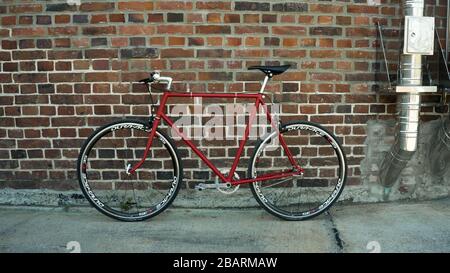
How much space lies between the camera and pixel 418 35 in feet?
11.5

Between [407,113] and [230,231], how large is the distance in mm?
1801

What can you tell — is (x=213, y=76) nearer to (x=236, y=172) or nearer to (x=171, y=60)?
(x=171, y=60)

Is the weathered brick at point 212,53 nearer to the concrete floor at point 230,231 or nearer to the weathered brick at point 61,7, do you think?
the weathered brick at point 61,7

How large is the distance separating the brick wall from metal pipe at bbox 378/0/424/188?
8.3 inches

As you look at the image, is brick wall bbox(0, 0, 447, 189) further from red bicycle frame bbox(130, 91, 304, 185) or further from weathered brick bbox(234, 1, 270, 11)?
red bicycle frame bbox(130, 91, 304, 185)

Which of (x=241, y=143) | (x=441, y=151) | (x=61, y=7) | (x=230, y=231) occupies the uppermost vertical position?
(x=61, y=7)

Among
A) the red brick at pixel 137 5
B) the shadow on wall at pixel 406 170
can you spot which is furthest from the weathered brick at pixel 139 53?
the shadow on wall at pixel 406 170

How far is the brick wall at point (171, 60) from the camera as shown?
3686 mm

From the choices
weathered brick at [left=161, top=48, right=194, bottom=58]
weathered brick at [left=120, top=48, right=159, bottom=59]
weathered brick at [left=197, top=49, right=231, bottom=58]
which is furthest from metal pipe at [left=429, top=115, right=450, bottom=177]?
weathered brick at [left=120, top=48, right=159, bottom=59]

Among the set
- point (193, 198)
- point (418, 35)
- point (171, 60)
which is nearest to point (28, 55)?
point (171, 60)

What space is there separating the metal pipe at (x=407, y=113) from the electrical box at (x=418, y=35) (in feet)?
0.22

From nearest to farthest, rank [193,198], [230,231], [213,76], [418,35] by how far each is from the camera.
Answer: [230,231]
[418,35]
[213,76]
[193,198]

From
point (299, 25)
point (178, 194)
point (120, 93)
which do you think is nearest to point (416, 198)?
point (299, 25)

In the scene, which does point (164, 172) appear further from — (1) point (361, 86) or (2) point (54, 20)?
(1) point (361, 86)
